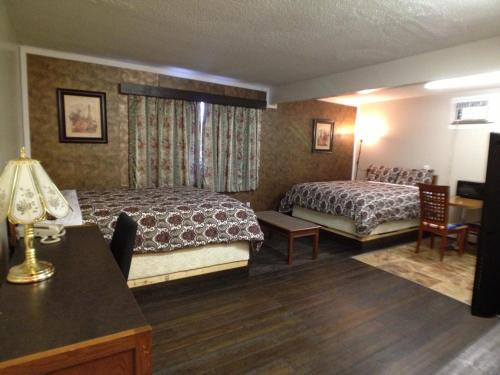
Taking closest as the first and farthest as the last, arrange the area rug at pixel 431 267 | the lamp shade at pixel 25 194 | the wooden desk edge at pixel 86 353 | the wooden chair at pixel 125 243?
the wooden desk edge at pixel 86 353
the lamp shade at pixel 25 194
the wooden chair at pixel 125 243
the area rug at pixel 431 267

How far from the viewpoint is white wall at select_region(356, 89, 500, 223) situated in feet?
14.6

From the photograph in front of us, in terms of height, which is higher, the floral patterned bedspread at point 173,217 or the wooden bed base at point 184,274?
the floral patterned bedspread at point 173,217

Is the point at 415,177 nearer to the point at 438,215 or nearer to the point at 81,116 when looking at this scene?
the point at 438,215

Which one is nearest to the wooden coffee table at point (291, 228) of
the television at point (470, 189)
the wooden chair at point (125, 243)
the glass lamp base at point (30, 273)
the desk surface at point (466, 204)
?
the desk surface at point (466, 204)

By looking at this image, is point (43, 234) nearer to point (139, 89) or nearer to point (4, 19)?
point (4, 19)

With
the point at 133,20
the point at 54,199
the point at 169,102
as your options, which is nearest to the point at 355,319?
the point at 54,199

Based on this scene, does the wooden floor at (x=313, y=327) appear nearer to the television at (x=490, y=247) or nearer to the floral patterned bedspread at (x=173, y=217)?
the television at (x=490, y=247)

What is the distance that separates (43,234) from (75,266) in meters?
0.49

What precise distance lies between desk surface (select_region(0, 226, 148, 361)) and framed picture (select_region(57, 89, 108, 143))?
2674mm

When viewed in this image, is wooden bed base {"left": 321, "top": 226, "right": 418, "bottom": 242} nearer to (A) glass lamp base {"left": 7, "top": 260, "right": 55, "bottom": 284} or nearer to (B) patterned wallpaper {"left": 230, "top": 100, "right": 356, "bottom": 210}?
(B) patterned wallpaper {"left": 230, "top": 100, "right": 356, "bottom": 210}

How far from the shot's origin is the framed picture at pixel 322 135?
562cm

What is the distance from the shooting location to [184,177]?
167 inches

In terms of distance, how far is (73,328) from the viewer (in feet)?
2.78

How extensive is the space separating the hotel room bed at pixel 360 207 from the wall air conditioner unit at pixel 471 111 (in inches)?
36.5
